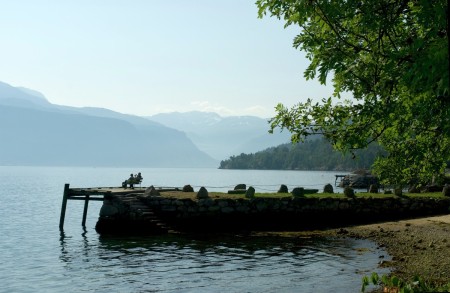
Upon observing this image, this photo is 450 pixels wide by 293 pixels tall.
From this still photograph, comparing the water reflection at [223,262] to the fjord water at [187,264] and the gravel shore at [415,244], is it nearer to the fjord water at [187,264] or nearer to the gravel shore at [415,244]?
the fjord water at [187,264]

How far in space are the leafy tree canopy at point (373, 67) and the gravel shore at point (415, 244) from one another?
501cm

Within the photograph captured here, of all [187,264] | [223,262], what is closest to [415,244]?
[223,262]

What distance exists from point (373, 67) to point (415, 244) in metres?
15.5

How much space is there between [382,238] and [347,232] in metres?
3.16

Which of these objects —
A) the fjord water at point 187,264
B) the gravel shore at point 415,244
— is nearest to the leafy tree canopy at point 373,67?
the gravel shore at point 415,244

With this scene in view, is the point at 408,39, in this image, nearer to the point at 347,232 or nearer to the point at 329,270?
the point at 329,270

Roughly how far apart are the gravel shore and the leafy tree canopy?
5014 mm

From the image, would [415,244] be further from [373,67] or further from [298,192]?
[373,67]

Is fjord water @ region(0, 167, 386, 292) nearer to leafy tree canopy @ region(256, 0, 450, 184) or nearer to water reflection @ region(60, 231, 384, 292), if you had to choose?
water reflection @ region(60, 231, 384, 292)

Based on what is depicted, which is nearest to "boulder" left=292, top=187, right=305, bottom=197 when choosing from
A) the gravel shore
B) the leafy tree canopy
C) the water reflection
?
the gravel shore

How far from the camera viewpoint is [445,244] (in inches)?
955

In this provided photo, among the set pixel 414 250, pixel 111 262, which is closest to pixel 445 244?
pixel 414 250

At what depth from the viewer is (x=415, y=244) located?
25.3m

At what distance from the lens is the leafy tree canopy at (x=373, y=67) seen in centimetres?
1067
